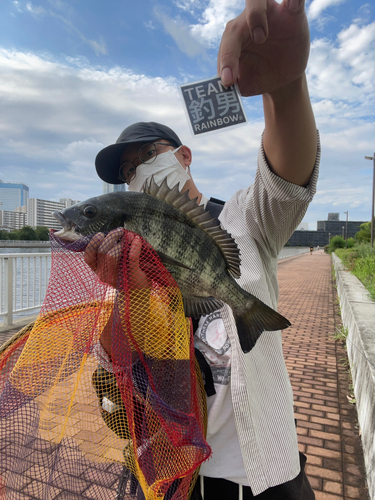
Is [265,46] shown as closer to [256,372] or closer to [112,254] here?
[112,254]

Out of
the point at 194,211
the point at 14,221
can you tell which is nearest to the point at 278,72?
the point at 194,211

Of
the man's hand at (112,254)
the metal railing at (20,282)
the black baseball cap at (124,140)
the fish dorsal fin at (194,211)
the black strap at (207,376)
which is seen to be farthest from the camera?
the metal railing at (20,282)

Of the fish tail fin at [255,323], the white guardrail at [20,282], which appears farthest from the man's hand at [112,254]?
the white guardrail at [20,282]

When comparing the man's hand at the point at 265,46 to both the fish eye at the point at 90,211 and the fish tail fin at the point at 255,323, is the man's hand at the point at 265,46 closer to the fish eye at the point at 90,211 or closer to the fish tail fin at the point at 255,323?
the fish eye at the point at 90,211

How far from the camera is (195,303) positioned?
1.51 m

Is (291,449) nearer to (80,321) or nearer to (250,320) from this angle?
(250,320)

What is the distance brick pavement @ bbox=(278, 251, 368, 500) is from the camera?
317 centimetres

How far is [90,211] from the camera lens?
4.47 ft

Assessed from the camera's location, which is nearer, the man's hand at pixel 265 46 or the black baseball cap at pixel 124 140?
the man's hand at pixel 265 46

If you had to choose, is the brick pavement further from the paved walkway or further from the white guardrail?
the white guardrail

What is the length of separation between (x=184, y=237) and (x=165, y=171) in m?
0.82

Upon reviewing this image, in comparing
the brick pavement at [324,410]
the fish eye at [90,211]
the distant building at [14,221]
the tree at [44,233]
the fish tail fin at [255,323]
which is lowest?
the brick pavement at [324,410]

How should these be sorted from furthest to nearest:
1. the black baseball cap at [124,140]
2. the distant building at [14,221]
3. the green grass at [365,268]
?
the green grass at [365,268]
the distant building at [14,221]
the black baseball cap at [124,140]

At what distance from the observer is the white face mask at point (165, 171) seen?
2.04m
